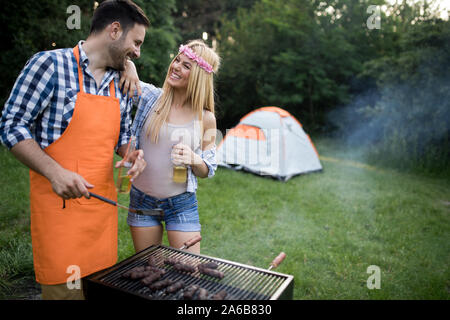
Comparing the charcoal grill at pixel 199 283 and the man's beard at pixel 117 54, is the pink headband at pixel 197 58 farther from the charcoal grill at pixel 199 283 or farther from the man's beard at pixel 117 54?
the charcoal grill at pixel 199 283

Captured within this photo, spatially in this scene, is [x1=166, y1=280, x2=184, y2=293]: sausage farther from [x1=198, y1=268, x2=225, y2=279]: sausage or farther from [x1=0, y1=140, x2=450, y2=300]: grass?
[x1=0, y1=140, x2=450, y2=300]: grass

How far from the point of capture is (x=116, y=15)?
1743 millimetres

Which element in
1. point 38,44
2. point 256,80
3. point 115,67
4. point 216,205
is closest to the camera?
point 115,67

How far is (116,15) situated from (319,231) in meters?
3.85

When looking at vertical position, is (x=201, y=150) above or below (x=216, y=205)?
above

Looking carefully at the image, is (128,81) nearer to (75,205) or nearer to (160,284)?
(75,205)

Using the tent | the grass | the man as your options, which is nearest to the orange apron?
the man

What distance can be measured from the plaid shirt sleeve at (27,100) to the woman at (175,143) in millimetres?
567

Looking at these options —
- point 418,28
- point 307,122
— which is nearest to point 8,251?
point 418,28

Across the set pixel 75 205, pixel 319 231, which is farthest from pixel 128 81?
pixel 319 231

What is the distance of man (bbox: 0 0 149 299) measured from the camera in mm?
1506
